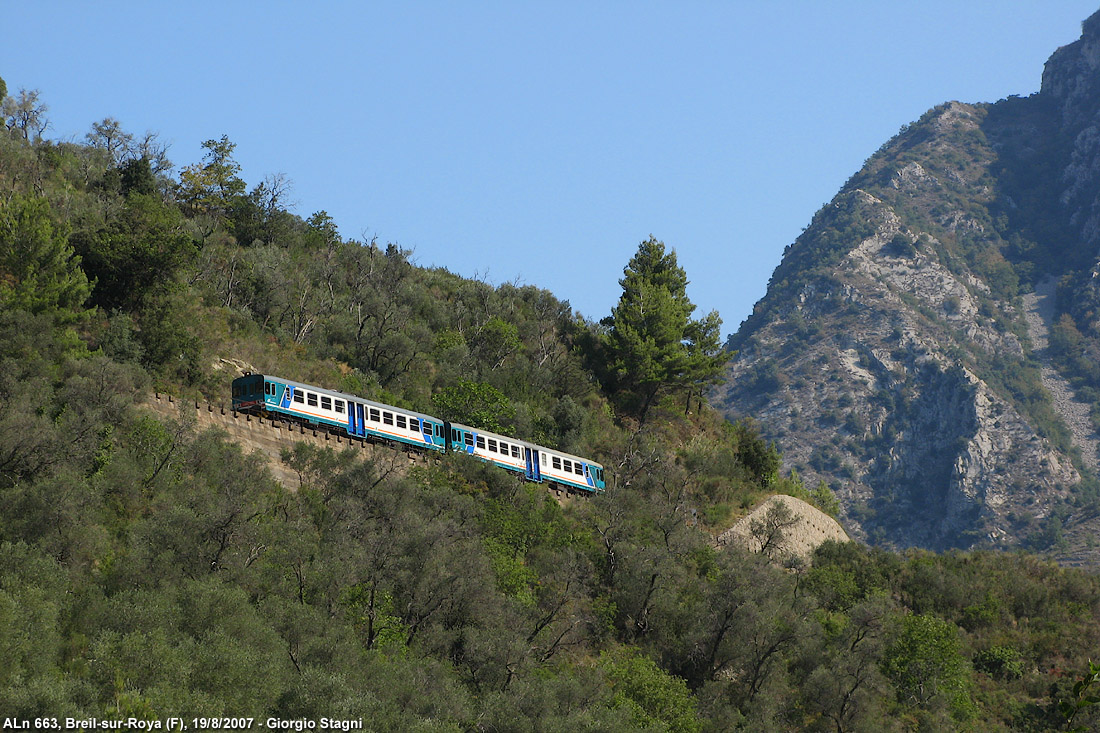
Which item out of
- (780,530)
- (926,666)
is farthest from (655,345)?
(926,666)

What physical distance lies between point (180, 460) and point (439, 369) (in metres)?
23.9

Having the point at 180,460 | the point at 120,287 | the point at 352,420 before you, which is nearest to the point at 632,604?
the point at 352,420

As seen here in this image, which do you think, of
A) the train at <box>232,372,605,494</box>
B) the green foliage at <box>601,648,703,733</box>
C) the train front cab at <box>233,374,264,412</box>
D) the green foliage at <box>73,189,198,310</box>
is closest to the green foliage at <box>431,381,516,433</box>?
the train at <box>232,372,605,494</box>

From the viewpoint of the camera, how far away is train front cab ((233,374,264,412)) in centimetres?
4475

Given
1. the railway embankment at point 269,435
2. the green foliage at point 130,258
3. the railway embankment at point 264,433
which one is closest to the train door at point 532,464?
the railway embankment at point 269,435

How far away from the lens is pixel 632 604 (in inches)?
1781

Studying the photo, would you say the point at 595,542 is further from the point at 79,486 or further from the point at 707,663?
the point at 79,486

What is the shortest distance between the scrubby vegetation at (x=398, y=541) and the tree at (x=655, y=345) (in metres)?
0.22

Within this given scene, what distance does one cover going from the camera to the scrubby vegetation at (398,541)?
30.1 meters

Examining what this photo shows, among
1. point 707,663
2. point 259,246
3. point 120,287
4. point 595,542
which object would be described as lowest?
point 707,663

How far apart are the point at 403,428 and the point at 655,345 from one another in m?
21.1

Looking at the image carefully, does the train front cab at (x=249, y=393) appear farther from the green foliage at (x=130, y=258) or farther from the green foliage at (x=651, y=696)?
the green foliage at (x=651, y=696)

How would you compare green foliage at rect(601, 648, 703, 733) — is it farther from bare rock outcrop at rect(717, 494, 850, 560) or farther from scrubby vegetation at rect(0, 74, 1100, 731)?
bare rock outcrop at rect(717, 494, 850, 560)

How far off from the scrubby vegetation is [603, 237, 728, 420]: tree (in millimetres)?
224
